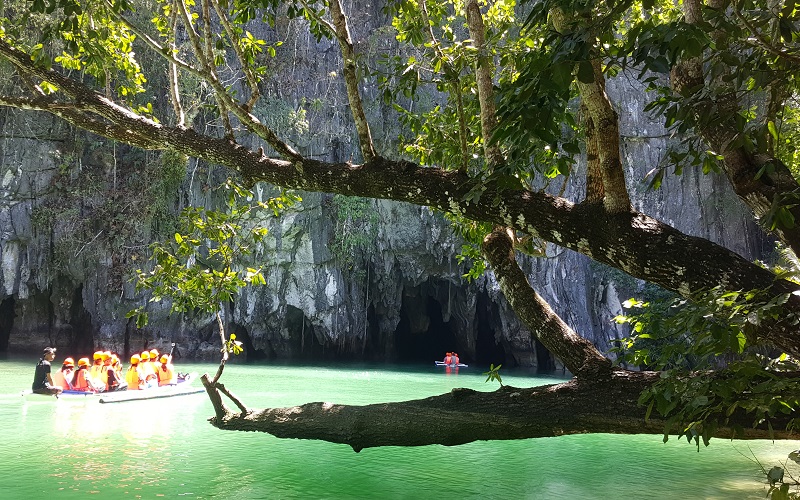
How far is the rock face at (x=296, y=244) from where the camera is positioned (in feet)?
53.4

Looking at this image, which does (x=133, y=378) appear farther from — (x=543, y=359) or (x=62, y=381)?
(x=543, y=359)

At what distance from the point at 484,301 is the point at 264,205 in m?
15.6

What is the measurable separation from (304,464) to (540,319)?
361 cm

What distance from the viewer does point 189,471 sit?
5.35 metres

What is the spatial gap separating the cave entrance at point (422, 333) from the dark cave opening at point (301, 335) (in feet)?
9.48

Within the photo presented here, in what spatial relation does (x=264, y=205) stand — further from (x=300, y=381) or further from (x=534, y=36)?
(x=300, y=381)

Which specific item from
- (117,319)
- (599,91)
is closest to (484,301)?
(117,319)

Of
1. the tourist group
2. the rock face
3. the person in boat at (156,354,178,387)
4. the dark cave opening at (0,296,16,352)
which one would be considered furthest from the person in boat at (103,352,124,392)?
the dark cave opening at (0,296,16,352)

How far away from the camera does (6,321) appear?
18.7 meters

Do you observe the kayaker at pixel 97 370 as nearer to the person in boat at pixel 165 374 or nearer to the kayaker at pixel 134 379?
the kayaker at pixel 134 379

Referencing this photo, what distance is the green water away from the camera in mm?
4883

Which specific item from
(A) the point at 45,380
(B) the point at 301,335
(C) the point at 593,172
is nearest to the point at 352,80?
(C) the point at 593,172

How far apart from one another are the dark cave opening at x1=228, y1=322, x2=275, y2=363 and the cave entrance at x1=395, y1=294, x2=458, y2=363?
14.9 feet

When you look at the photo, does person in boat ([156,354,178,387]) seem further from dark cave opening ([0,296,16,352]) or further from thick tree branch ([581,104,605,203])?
dark cave opening ([0,296,16,352])
